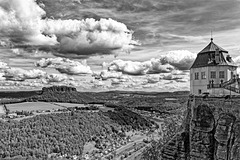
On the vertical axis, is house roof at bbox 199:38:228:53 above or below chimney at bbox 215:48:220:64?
above

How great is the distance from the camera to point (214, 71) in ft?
71.4

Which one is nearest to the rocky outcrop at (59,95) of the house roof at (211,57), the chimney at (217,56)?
the house roof at (211,57)

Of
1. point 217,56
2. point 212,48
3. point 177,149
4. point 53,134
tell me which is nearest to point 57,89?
point 53,134

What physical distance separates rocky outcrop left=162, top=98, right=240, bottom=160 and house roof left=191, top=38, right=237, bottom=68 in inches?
181

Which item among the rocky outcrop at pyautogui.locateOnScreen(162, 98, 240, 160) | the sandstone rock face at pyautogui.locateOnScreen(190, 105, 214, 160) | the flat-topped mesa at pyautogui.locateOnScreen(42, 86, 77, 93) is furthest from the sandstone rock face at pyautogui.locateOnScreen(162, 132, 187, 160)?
the flat-topped mesa at pyautogui.locateOnScreen(42, 86, 77, 93)

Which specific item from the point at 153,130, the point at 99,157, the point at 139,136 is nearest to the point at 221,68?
the point at 99,157

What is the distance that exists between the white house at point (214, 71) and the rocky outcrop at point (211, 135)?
239 cm

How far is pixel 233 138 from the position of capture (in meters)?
16.2

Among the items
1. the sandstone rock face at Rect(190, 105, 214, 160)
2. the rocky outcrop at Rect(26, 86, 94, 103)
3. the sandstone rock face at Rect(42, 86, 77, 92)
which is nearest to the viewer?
the sandstone rock face at Rect(190, 105, 214, 160)

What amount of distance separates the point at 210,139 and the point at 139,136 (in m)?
108

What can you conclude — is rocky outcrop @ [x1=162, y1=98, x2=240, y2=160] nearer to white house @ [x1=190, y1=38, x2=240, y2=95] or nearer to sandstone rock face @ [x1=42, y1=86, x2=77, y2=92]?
white house @ [x1=190, y1=38, x2=240, y2=95]

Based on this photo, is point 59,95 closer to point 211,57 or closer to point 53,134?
point 53,134

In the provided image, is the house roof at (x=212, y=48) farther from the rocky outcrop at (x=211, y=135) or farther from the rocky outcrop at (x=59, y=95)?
the rocky outcrop at (x=59, y=95)

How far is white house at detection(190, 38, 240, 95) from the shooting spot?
20.8m
